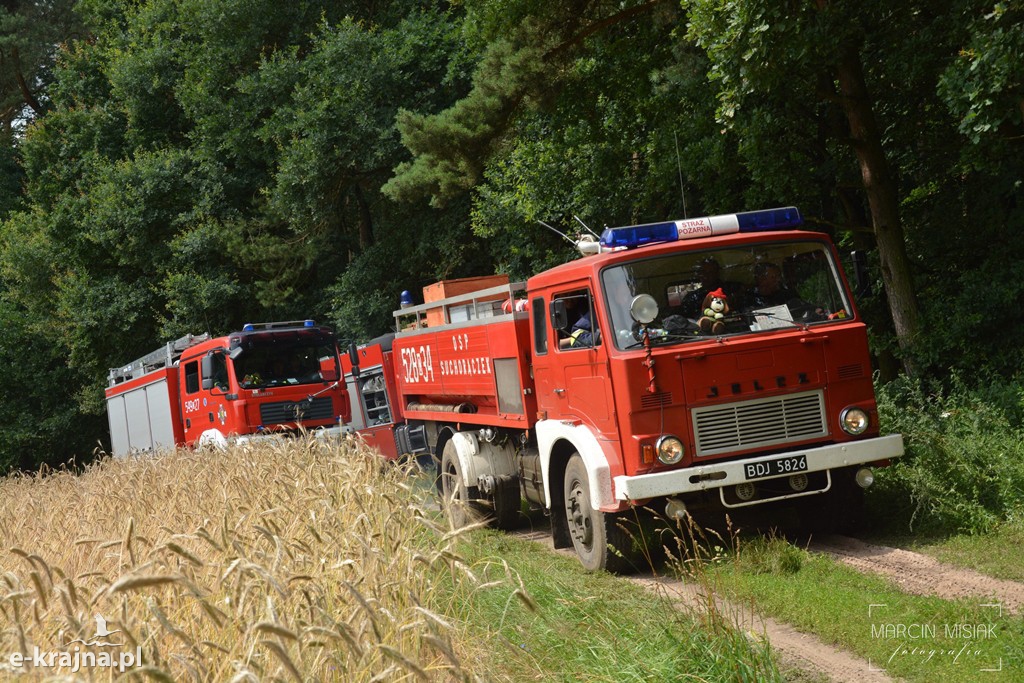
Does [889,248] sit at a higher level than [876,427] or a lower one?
higher

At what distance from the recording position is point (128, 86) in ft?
112

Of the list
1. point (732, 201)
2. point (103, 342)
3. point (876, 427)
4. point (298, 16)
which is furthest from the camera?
point (103, 342)

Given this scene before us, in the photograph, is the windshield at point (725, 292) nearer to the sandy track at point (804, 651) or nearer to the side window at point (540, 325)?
the side window at point (540, 325)

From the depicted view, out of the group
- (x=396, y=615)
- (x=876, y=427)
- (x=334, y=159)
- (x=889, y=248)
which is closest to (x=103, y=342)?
(x=334, y=159)

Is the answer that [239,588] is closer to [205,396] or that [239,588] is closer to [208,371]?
[208,371]

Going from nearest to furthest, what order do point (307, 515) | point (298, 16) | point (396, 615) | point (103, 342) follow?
point (396, 615)
point (307, 515)
point (298, 16)
point (103, 342)

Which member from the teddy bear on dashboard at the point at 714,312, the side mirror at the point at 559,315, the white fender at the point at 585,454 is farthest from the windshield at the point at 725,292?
the white fender at the point at 585,454

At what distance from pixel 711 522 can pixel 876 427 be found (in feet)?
5.49

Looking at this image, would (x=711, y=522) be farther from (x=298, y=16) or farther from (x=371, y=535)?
(x=298, y=16)

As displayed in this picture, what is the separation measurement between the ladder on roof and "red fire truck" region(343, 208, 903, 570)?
13927 mm

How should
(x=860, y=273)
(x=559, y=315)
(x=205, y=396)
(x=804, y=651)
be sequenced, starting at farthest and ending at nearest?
(x=205, y=396) < (x=559, y=315) < (x=860, y=273) < (x=804, y=651)

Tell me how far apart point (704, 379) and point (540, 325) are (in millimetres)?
2135

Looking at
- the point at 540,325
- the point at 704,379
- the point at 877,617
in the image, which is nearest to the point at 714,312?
the point at 704,379

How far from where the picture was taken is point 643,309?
8.26 meters
